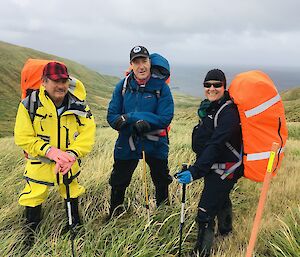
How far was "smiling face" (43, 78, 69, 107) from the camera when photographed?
4.09m

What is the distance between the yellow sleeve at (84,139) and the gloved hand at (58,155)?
0.66 ft

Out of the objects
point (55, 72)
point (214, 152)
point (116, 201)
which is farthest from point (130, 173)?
→ point (55, 72)

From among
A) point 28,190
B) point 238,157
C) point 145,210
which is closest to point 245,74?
point 238,157

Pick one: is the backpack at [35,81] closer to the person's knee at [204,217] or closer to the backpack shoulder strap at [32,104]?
the backpack shoulder strap at [32,104]

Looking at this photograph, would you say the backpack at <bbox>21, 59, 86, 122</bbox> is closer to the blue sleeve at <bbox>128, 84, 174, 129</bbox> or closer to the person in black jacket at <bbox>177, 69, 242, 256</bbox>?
the blue sleeve at <bbox>128, 84, 174, 129</bbox>

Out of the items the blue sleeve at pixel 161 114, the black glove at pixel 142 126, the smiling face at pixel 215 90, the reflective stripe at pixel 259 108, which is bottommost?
the black glove at pixel 142 126

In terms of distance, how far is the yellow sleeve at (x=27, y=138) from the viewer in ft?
13.4

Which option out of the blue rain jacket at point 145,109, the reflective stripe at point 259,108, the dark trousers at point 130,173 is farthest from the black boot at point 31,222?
the reflective stripe at point 259,108

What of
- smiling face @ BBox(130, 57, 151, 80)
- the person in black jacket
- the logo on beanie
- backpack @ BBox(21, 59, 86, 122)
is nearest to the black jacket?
the person in black jacket

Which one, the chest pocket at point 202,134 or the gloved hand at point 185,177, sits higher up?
the chest pocket at point 202,134

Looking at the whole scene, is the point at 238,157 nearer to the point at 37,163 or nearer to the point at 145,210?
the point at 145,210

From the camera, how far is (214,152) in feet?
12.7

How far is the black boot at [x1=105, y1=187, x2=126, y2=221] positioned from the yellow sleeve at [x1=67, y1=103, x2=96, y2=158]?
1119 millimetres

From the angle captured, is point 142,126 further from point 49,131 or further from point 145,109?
point 49,131
